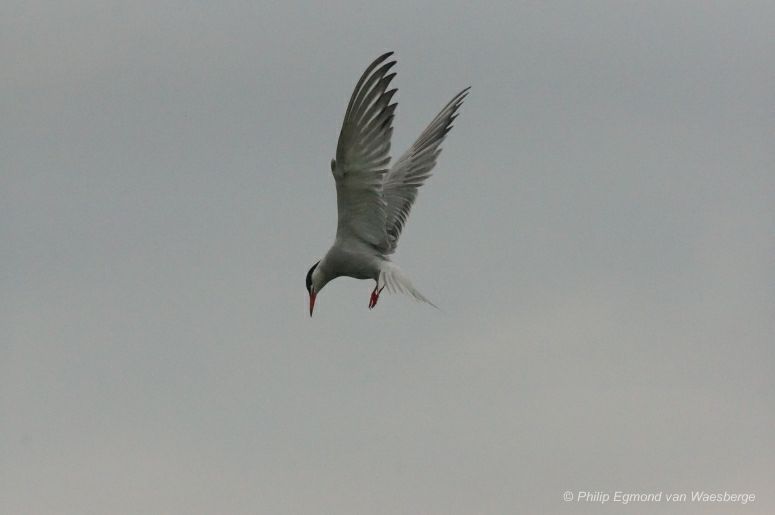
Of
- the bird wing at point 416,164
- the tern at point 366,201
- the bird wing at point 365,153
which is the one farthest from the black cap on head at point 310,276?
the bird wing at point 416,164

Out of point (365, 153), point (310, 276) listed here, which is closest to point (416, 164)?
point (310, 276)

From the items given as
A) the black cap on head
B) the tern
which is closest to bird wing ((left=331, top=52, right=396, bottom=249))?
the tern

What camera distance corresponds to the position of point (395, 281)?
15047 mm

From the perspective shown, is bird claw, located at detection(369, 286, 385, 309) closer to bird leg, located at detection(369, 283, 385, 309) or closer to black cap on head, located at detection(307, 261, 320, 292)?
bird leg, located at detection(369, 283, 385, 309)

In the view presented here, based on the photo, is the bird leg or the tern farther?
the bird leg

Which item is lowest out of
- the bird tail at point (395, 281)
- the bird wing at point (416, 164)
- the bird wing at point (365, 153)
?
the bird tail at point (395, 281)

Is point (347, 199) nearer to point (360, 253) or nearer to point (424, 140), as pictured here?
point (360, 253)

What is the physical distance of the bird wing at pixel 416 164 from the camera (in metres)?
18.5

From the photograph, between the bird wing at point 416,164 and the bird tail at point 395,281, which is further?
the bird wing at point 416,164

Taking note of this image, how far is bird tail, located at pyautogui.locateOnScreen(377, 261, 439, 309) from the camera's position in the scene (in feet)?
47.1

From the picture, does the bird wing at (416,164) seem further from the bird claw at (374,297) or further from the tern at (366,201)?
the bird claw at (374,297)

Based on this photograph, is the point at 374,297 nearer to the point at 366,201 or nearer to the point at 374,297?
the point at 374,297

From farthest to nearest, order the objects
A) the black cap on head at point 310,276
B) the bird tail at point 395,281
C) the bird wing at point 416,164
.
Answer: the bird wing at point 416,164 < the black cap on head at point 310,276 < the bird tail at point 395,281

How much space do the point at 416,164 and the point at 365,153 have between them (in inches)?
154
